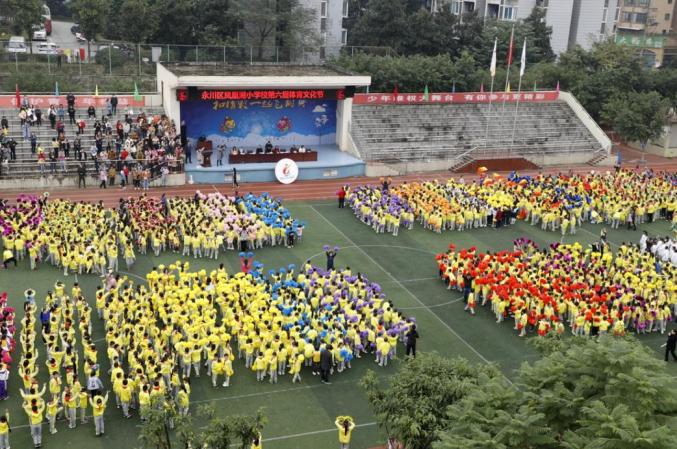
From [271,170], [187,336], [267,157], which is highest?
[267,157]

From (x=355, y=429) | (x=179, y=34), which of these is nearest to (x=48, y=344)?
(x=355, y=429)

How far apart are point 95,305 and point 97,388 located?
20.4 feet

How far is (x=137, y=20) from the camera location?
5353 cm

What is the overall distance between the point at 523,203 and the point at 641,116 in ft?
56.4

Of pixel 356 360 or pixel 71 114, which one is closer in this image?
pixel 356 360

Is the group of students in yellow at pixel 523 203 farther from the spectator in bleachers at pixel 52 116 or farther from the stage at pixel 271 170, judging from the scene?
the spectator in bleachers at pixel 52 116

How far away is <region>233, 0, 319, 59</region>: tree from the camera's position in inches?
2153

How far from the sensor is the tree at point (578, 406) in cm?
1077

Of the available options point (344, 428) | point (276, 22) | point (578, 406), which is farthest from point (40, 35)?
point (578, 406)

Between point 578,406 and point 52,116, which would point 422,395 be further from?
point 52,116

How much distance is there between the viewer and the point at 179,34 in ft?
188

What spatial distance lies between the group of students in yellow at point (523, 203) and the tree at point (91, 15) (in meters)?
29.0

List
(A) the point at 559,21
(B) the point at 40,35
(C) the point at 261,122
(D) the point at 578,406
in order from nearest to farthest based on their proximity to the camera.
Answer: (D) the point at 578,406 < (C) the point at 261,122 < (B) the point at 40,35 < (A) the point at 559,21

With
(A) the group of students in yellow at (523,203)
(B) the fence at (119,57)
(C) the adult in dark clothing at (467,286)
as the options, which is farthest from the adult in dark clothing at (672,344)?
(B) the fence at (119,57)
